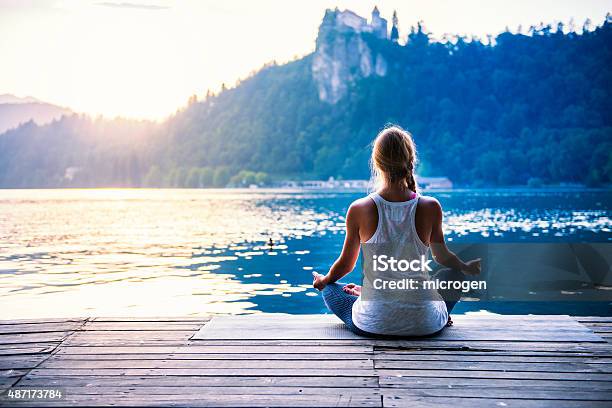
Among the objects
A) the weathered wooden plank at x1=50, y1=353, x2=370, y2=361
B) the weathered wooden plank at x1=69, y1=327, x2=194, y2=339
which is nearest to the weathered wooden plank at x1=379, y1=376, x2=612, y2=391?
the weathered wooden plank at x1=50, y1=353, x2=370, y2=361

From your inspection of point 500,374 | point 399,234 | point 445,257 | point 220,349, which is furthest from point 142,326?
point 500,374

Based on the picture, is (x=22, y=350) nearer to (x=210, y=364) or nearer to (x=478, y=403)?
(x=210, y=364)

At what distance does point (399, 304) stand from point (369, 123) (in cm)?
12008

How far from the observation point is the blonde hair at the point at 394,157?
3.37 meters

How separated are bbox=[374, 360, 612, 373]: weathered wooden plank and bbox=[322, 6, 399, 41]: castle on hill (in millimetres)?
142287

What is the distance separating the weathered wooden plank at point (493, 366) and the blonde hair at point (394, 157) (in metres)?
0.96

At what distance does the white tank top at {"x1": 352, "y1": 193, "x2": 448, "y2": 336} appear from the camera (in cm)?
346

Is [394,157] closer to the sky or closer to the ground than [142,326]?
closer to the sky

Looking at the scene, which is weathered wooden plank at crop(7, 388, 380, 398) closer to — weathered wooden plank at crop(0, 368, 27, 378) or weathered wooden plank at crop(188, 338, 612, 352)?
weathered wooden plank at crop(0, 368, 27, 378)

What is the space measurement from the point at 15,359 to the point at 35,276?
42.3 ft

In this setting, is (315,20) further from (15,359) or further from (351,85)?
(15,359)

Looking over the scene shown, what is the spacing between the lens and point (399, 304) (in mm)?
3568

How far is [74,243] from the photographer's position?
24.4m

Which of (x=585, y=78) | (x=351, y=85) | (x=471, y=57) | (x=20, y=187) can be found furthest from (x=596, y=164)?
(x=20, y=187)
